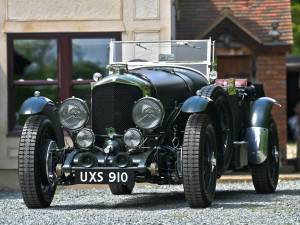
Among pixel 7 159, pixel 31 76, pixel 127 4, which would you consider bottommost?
pixel 7 159

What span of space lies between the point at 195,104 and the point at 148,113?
508mm

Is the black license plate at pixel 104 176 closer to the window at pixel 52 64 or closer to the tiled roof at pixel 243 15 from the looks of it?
the window at pixel 52 64

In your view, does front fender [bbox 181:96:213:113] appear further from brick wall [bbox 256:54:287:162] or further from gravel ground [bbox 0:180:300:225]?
brick wall [bbox 256:54:287:162]

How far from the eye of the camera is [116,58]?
13.3 m

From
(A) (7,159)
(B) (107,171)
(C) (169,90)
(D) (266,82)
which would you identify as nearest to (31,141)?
(B) (107,171)

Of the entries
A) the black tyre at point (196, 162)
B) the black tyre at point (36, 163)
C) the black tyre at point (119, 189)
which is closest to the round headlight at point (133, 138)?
the black tyre at point (196, 162)

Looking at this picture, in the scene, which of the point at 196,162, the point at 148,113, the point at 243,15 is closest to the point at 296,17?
the point at 243,15

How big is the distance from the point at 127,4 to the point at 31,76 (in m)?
1.87

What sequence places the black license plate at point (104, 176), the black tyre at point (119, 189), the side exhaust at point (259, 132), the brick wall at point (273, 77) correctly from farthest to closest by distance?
1. the brick wall at point (273, 77)
2. the black tyre at point (119, 189)
3. the side exhaust at point (259, 132)
4. the black license plate at point (104, 176)

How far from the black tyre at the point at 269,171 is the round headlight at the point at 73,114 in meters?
2.66

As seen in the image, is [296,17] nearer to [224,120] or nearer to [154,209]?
[224,120]

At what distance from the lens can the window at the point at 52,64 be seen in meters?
15.9

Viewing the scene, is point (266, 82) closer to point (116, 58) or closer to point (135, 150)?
point (116, 58)

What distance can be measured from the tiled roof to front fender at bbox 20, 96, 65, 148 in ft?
23.9
